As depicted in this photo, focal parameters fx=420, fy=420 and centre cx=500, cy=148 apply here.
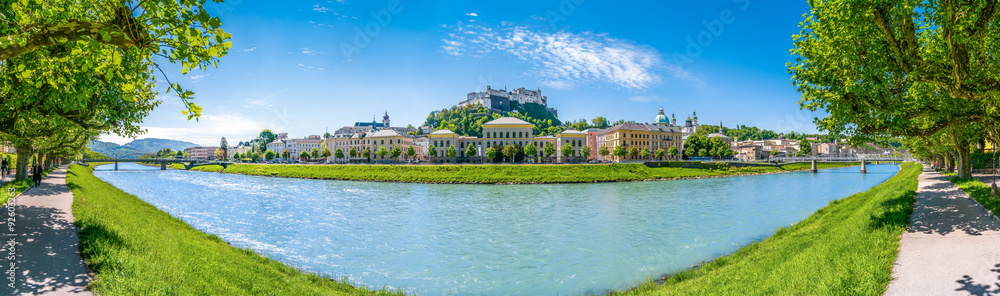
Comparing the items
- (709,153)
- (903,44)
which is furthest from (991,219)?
(709,153)

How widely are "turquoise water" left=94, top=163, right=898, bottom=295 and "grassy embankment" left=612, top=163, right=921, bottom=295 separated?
1.64m

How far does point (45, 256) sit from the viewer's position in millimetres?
7078

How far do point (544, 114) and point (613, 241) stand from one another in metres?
148

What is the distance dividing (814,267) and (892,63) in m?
6.73

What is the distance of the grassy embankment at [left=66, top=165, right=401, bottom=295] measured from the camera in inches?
248

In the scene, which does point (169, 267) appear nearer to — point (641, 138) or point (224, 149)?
point (641, 138)

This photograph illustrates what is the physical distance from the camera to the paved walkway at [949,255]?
A: 20.4ft

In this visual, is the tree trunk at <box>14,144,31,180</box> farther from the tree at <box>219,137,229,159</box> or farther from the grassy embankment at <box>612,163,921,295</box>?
the tree at <box>219,137,229,159</box>

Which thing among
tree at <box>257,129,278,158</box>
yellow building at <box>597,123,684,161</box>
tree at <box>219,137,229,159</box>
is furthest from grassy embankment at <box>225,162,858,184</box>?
tree at <box>219,137,229,159</box>

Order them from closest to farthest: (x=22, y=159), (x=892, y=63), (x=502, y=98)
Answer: (x=892, y=63) < (x=22, y=159) < (x=502, y=98)

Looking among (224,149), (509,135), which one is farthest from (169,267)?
(224,149)

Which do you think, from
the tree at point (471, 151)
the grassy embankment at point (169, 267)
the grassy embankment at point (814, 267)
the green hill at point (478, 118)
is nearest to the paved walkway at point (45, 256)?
the grassy embankment at point (169, 267)

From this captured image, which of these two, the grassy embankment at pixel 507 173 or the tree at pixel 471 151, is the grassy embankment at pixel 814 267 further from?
the tree at pixel 471 151

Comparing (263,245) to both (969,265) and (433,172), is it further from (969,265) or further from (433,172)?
(433,172)
